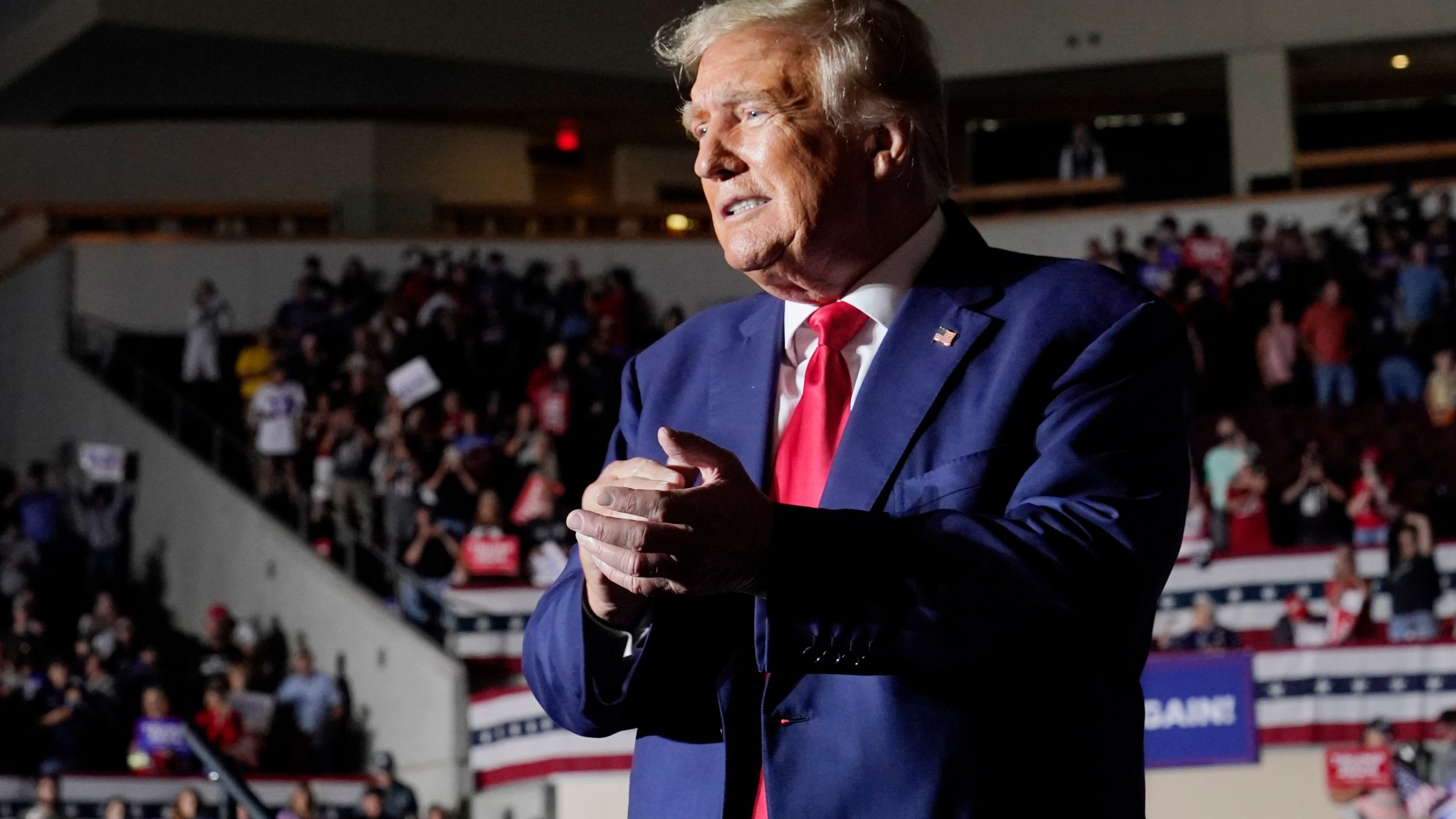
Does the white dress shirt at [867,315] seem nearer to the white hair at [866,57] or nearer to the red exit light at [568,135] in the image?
the white hair at [866,57]

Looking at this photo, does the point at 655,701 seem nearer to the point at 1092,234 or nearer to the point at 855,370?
the point at 855,370

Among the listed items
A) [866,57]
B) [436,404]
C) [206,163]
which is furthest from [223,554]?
[866,57]

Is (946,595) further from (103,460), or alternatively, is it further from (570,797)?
(103,460)

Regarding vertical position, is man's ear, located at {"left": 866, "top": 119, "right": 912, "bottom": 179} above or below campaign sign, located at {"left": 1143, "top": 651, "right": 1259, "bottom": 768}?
above

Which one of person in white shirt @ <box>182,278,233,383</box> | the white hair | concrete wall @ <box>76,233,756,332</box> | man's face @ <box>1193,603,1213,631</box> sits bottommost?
man's face @ <box>1193,603,1213,631</box>

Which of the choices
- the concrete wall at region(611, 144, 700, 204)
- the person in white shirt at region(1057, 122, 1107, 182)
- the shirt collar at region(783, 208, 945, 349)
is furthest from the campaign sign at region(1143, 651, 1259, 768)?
the concrete wall at region(611, 144, 700, 204)

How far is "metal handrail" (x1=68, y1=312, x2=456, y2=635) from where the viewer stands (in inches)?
535

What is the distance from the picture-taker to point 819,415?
1.87 metres

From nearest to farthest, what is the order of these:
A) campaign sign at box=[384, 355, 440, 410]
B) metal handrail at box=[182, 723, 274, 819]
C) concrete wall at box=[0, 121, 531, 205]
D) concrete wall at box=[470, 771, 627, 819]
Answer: metal handrail at box=[182, 723, 274, 819] → concrete wall at box=[470, 771, 627, 819] → campaign sign at box=[384, 355, 440, 410] → concrete wall at box=[0, 121, 531, 205]

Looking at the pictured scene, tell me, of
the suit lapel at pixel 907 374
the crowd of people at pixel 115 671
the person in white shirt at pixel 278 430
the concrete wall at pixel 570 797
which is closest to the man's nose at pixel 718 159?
the suit lapel at pixel 907 374

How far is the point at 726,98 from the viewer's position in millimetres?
1890

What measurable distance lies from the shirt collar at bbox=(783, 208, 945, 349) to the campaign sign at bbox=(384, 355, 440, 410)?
12.1 meters

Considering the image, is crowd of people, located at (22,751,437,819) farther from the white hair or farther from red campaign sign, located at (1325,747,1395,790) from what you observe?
Answer: the white hair

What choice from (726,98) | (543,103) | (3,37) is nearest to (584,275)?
(543,103)
